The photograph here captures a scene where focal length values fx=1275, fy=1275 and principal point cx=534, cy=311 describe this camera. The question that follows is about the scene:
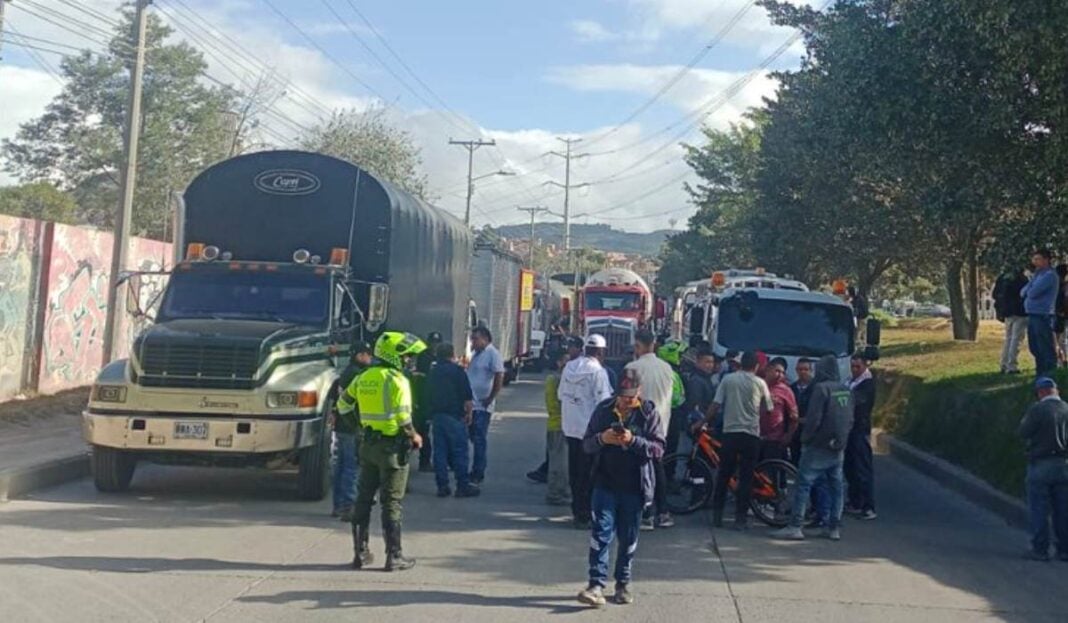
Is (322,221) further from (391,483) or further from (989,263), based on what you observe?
(989,263)

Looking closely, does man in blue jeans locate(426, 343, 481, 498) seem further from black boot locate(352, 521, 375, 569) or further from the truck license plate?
black boot locate(352, 521, 375, 569)

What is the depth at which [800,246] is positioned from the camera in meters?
34.6

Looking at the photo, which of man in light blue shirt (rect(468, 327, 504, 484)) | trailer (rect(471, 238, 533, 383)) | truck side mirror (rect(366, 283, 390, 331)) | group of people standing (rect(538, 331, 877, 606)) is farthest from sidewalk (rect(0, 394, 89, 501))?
trailer (rect(471, 238, 533, 383))

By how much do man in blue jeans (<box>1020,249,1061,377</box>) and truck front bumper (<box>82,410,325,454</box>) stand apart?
9.56m

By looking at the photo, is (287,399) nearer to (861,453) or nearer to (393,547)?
(393,547)

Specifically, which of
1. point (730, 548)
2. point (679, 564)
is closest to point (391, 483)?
point (679, 564)

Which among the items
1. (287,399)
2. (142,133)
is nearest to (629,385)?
(287,399)

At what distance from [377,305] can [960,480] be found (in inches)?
300

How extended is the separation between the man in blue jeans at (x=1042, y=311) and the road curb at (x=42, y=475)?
1179 cm

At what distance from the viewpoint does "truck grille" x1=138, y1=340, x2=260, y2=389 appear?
1289 centimetres

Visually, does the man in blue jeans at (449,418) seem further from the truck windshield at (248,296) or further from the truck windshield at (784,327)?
the truck windshield at (784,327)

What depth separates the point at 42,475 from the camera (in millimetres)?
13734

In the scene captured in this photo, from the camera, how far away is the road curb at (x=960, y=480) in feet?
45.7

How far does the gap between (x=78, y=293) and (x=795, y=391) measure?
1296cm
